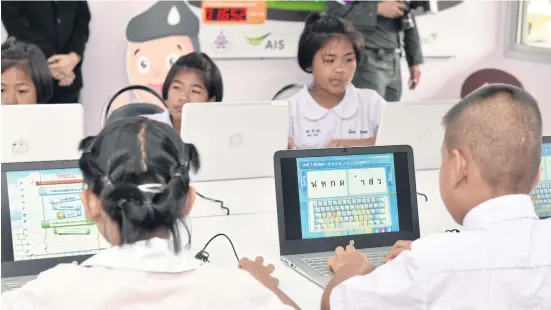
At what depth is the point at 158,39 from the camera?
13.6ft

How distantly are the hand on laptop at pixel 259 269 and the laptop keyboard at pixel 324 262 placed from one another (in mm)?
111

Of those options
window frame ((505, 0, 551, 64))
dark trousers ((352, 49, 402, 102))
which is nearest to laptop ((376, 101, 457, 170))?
dark trousers ((352, 49, 402, 102))

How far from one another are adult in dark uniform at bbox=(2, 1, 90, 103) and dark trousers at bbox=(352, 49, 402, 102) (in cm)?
167

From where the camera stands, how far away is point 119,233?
3.84ft

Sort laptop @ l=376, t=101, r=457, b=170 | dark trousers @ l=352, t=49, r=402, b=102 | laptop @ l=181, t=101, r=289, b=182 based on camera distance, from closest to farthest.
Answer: laptop @ l=181, t=101, r=289, b=182
laptop @ l=376, t=101, r=457, b=170
dark trousers @ l=352, t=49, r=402, b=102

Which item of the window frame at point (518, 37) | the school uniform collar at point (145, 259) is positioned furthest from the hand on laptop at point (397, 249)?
the window frame at point (518, 37)

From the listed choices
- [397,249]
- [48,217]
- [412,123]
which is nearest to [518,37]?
[412,123]

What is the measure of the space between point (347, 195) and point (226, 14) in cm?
263

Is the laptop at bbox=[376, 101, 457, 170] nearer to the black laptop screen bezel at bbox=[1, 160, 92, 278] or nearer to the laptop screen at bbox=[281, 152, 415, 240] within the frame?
the laptop screen at bbox=[281, 152, 415, 240]

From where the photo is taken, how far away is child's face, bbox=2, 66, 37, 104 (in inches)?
111

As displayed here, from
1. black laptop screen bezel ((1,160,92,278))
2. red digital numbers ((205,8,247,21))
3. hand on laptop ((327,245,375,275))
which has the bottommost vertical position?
hand on laptop ((327,245,375,275))

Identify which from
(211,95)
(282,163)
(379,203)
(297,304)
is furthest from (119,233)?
(211,95)

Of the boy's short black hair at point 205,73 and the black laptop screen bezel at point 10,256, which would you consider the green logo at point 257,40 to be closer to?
the boy's short black hair at point 205,73

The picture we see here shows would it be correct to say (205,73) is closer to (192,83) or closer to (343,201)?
(192,83)
